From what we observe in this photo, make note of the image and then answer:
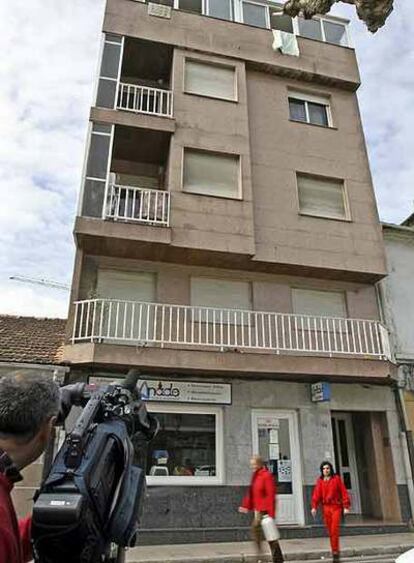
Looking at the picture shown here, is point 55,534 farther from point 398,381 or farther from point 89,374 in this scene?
point 398,381

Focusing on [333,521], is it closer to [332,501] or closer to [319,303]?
[332,501]

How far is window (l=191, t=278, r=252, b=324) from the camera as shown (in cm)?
1217

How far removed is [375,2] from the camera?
13.0 feet

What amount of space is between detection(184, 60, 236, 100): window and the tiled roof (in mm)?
8154

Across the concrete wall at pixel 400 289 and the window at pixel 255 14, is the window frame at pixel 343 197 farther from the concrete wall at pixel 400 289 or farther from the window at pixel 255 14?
the window at pixel 255 14

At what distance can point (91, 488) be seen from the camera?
4.42ft

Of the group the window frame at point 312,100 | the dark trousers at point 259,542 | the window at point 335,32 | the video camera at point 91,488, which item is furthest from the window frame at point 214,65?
A: the video camera at point 91,488

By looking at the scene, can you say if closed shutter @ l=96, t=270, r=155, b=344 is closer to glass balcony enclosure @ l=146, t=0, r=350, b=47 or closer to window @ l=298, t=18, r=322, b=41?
glass balcony enclosure @ l=146, t=0, r=350, b=47

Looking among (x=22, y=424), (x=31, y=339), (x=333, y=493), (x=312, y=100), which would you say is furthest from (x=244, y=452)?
(x=312, y=100)

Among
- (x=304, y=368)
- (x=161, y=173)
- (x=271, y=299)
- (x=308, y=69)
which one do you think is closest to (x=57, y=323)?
(x=161, y=173)

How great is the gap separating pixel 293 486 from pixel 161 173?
9.39 m

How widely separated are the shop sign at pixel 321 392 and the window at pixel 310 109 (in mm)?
8447

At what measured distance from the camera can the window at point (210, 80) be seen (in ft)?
46.7

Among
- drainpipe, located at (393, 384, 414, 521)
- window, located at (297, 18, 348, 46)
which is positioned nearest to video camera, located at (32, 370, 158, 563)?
drainpipe, located at (393, 384, 414, 521)
